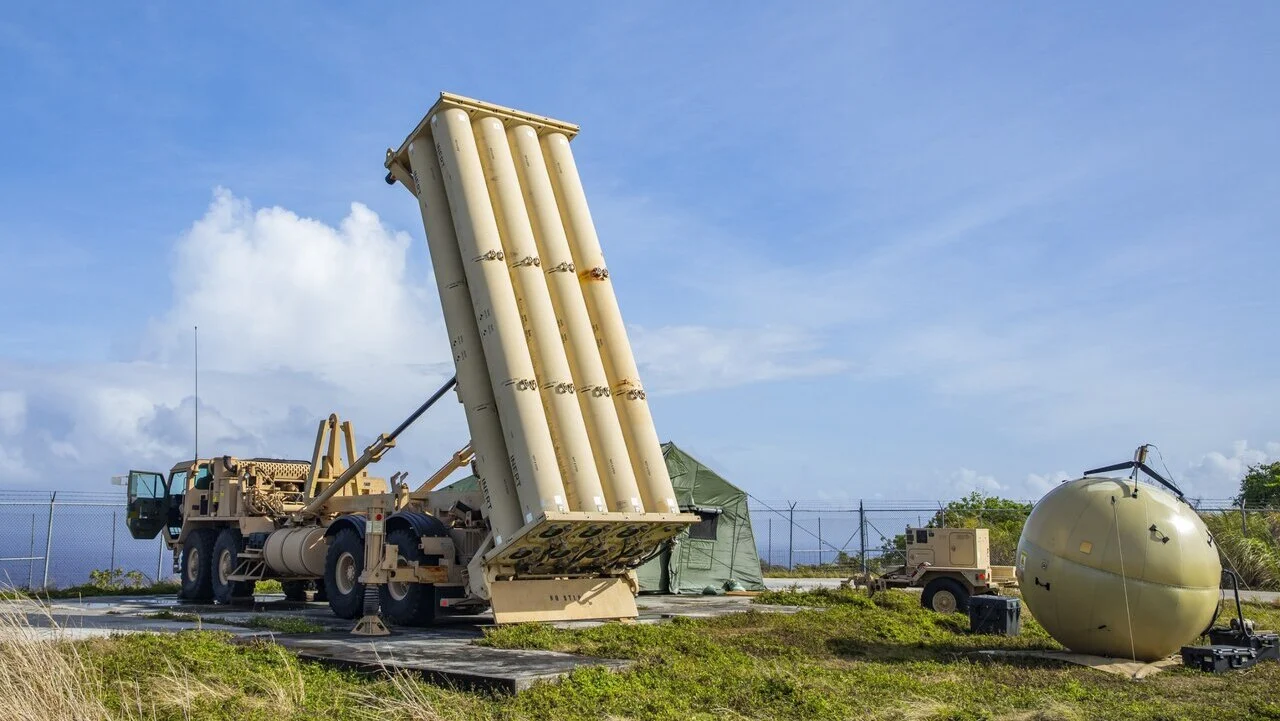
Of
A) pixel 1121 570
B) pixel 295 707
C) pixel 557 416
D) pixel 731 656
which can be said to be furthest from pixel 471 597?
pixel 1121 570

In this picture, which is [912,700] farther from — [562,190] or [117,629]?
[117,629]

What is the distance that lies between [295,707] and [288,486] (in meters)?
13.4

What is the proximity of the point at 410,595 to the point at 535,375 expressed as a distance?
3.79 meters

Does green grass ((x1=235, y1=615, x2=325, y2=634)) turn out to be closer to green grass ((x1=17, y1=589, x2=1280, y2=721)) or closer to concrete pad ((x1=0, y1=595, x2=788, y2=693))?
concrete pad ((x1=0, y1=595, x2=788, y2=693))

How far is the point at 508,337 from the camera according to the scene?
14.3m

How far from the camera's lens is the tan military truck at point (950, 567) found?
19.7m

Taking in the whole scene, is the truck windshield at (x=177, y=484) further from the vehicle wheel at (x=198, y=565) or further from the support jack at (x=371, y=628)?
the support jack at (x=371, y=628)

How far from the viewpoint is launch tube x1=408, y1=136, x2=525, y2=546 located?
14.3 m

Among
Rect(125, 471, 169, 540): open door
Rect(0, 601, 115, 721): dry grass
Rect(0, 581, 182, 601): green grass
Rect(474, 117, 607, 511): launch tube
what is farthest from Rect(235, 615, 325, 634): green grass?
Rect(0, 581, 182, 601): green grass

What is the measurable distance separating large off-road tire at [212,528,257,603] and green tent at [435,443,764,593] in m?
5.57

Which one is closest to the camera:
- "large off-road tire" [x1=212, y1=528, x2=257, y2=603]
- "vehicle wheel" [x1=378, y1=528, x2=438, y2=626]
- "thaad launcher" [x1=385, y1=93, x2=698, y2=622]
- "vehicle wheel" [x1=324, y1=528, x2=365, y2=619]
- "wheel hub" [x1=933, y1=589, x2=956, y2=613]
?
"thaad launcher" [x1=385, y1=93, x2=698, y2=622]

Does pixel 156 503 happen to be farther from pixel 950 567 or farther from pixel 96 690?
pixel 950 567

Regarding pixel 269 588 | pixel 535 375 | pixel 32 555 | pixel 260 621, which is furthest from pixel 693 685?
pixel 32 555

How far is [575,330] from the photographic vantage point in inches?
596
